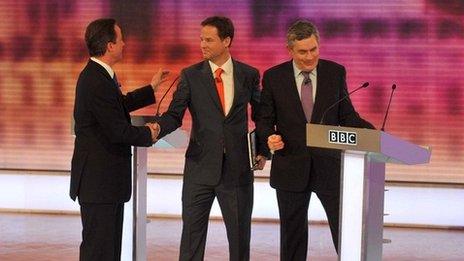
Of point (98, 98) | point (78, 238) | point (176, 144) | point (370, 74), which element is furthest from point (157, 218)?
point (98, 98)

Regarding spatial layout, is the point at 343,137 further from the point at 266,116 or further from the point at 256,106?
the point at 256,106

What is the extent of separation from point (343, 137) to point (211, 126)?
100cm

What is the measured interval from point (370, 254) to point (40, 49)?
471cm

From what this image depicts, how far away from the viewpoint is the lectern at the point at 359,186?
3500 millimetres

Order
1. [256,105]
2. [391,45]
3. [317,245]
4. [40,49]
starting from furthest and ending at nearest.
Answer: [40,49]
[391,45]
[317,245]
[256,105]

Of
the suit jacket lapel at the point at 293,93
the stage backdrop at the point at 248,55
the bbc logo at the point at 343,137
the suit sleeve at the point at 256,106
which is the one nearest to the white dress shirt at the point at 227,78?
the suit sleeve at the point at 256,106

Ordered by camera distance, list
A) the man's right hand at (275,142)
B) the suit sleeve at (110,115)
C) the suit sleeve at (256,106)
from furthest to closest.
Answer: the suit sleeve at (256,106)
the man's right hand at (275,142)
the suit sleeve at (110,115)

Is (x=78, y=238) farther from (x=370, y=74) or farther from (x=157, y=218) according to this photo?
(x=370, y=74)

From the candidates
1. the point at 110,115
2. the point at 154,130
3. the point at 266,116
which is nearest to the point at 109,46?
the point at 110,115

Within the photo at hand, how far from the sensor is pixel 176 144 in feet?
14.9

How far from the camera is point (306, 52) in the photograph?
13.8 feet

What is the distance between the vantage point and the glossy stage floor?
6003 millimetres

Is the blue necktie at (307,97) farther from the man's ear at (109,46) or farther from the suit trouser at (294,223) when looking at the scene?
the man's ear at (109,46)

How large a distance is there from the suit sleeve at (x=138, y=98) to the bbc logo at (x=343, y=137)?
1.21m
